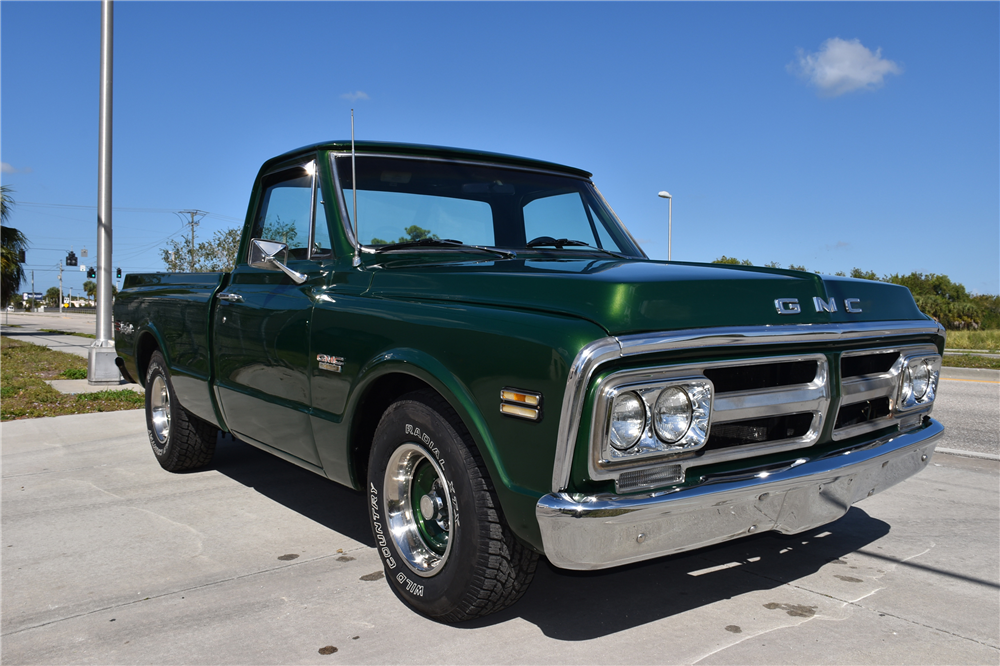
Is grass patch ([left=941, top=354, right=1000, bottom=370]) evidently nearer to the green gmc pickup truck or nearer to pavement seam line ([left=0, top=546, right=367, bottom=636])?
the green gmc pickup truck

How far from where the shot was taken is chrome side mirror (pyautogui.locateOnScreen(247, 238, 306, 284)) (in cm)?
361

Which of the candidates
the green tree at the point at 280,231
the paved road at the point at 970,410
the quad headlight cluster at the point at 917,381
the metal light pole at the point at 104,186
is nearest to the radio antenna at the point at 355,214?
the green tree at the point at 280,231

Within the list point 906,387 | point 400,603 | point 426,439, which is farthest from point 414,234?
point 906,387

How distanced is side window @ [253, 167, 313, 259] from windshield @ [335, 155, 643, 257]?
0.33 m

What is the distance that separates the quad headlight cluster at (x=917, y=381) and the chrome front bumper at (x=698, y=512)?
17.9 inches

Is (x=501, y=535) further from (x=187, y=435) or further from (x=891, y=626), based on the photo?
(x=187, y=435)

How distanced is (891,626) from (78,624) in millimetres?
3035

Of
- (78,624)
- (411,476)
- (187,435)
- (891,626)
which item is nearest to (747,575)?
(891,626)

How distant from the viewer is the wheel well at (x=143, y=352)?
5.48 metres

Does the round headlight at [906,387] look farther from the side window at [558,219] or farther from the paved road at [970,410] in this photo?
the paved road at [970,410]

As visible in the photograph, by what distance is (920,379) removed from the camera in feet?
10.8

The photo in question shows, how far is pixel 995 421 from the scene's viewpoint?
8.03 metres

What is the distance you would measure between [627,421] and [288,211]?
2540 millimetres

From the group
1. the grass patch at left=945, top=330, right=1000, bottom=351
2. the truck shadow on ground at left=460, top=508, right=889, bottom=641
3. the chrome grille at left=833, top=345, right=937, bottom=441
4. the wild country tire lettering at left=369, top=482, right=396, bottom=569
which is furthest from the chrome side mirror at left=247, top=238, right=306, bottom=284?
the grass patch at left=945, top=330, right=1000, bottom=351
